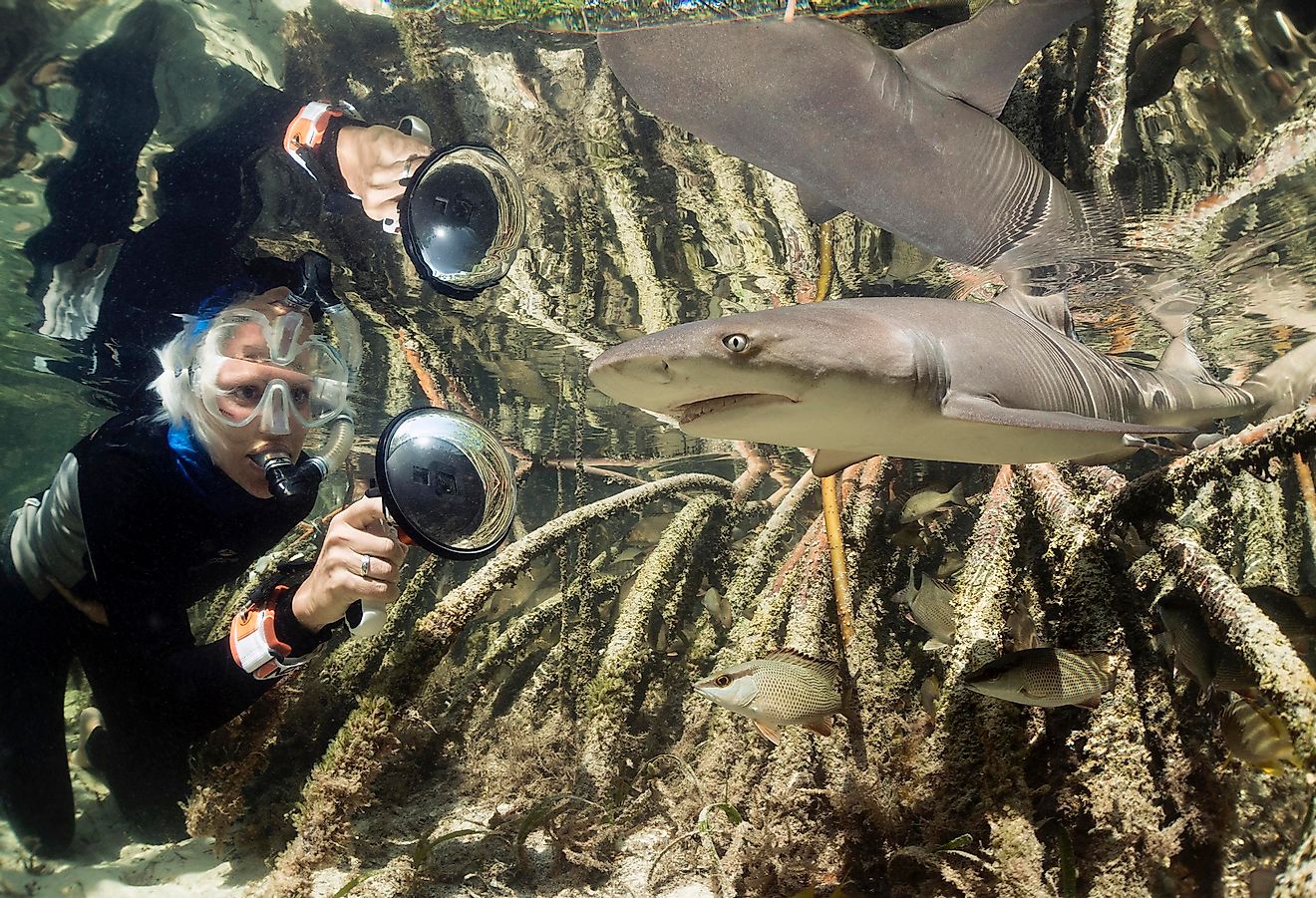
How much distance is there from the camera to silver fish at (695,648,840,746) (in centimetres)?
285

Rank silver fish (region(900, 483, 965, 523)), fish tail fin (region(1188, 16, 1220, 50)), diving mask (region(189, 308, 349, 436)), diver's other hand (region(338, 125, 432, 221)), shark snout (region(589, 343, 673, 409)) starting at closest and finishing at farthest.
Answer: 1. shark snout (region(589, 343, 673, 409))
2. fish tail fin (region(1188, 16, 1220, 50))
3. silver fish (region(900, 483, 965, 523))
4. diving mask (region(189, 308, 349, 436))
5. diver's other hand (region(338, 125, 432, 221))

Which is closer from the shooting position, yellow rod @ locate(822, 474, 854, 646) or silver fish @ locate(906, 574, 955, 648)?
silver fish @ locate(906, 574, 955, 648)

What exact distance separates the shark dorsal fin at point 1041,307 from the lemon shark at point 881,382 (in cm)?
2

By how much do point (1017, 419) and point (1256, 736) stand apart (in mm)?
1739

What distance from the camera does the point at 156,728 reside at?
168 inches

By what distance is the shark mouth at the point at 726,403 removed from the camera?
2.15 meters

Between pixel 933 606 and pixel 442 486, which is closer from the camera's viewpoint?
pixel 442 486

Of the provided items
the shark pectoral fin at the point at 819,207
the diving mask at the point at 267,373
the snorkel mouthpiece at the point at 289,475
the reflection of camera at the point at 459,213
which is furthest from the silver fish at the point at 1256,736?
the diving mask at the point at 267,373

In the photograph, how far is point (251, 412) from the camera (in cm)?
503

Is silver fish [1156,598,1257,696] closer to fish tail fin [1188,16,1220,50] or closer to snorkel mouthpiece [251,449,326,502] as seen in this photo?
fish tail fin [1188,16,1220,50]

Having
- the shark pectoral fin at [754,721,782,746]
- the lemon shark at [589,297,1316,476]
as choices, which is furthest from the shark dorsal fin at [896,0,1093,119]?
the shark pectoral fin at [754,721,782,746]

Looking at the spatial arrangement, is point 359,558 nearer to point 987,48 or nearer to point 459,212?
point 459,212

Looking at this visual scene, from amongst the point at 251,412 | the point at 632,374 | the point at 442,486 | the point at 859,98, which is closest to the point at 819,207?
the point at 859,98

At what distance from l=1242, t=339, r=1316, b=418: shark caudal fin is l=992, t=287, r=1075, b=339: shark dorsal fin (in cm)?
202
